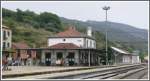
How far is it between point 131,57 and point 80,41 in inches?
2542

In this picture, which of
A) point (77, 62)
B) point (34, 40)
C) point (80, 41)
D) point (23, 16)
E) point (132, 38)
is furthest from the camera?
point (132, 38)

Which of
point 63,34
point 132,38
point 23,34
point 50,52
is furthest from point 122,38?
point 50,52

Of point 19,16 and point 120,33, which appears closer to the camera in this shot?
point 19,16

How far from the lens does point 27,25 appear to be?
15125 centimetres

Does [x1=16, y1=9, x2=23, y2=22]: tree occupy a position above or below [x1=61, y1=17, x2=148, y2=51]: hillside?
above

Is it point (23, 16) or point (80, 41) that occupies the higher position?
point (23, 16)

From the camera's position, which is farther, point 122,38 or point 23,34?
point 122,38

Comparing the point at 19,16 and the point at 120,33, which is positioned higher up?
the point at 19,16

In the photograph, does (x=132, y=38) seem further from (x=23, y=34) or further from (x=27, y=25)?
(x=23, y=34)

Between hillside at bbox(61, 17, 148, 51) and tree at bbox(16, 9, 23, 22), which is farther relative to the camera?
hillside at bbox(61, 17, 148, 51)

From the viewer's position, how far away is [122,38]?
618ft

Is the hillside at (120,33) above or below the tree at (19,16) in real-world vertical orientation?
below

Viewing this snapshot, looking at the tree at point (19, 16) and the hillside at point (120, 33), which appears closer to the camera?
the tree at point (19, 16)

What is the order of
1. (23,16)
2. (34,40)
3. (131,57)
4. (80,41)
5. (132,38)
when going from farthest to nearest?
(132,38), (23,16), (131,57), (34,40), (80,41)
